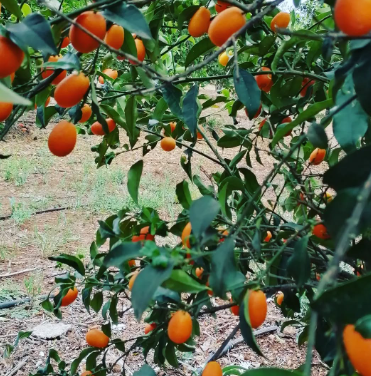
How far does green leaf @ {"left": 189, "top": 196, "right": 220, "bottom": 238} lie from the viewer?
1.27 feet

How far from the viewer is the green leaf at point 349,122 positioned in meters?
0.45

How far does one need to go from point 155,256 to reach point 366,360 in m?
0.17

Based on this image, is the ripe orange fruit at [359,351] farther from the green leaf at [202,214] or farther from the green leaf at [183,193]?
the green leaf at [183,193]

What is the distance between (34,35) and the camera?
1.42 feet

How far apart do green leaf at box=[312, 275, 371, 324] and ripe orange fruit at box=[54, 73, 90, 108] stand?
37cm

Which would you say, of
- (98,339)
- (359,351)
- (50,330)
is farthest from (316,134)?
(50,330)

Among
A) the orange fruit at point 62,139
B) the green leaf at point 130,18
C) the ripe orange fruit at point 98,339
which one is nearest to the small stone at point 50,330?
the ripe orange fruit at point 98,339

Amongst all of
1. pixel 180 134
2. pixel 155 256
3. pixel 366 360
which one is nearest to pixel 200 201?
pixel 155 256

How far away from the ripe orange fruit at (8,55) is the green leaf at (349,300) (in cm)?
36

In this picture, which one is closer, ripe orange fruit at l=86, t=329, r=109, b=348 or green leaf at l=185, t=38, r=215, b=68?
green leaf at l=185, t=38, r=215, b=68

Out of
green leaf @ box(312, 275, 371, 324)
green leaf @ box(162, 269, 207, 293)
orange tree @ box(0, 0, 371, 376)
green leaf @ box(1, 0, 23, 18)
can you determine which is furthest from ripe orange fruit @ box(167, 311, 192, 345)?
green leaf @ box(1, 0, 23, 18)

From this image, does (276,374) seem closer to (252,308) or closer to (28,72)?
(252,308)

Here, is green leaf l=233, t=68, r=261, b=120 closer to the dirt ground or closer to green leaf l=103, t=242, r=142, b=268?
green leaf l=103, t=242, r=142, b=268

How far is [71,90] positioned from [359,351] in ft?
1.33
